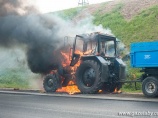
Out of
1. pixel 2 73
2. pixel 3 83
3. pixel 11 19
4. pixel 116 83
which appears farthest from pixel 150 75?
pixel 2 73

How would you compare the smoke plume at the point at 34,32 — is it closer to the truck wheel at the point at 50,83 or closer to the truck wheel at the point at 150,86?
the truck wheel at the point at 50,83

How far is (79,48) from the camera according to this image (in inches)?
643

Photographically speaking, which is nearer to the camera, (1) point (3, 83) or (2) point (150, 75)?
(2) point (150, 75)

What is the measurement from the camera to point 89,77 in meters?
15.5

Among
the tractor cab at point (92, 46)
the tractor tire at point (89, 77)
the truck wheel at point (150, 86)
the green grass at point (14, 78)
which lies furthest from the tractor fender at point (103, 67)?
the green grass at point (14, 78)

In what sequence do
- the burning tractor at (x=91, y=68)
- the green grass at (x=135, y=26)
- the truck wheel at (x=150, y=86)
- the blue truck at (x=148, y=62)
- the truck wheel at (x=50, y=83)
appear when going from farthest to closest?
the green grass at (x=135, y=26), the truck wheel at (x=50, y=83), the burning tractor at (x=91, y=68), the blue truck at (x=148, y=62), the truck wheel at (x=150, y=86)

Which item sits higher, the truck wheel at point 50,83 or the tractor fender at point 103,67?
the tractor fender at point 103,67

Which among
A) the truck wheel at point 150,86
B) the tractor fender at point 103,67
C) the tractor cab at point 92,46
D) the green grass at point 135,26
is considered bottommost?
the truck wheel at point 150,86

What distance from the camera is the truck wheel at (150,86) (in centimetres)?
1280

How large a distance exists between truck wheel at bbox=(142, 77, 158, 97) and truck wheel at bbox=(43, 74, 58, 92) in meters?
5.14

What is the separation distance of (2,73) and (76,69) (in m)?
12.7

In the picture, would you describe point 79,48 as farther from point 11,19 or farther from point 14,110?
point 14,110

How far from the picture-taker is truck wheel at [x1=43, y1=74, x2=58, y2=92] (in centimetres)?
1661

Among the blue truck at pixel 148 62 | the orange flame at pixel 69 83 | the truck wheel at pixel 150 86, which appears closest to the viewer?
the truck wheel at pixel 150 86
